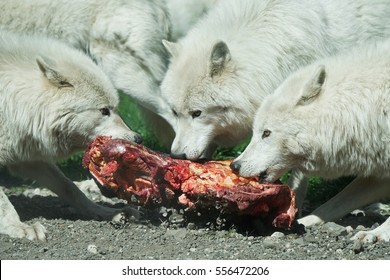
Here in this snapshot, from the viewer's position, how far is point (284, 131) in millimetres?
6074

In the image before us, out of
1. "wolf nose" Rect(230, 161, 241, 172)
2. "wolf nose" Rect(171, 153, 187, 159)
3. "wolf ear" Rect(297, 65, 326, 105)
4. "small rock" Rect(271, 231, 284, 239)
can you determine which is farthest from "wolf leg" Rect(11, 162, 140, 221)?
"wolf ear" Rect(297, 65, 326, 105)

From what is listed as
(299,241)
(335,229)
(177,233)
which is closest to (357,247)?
(299,241)

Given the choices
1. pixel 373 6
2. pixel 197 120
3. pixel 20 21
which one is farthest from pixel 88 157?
pixel 373 6

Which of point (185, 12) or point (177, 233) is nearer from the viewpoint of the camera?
point (177, 233)

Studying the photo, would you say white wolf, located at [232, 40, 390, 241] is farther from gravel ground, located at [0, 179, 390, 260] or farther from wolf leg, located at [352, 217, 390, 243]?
gravel ground, located at [0, 179, 390, 260]


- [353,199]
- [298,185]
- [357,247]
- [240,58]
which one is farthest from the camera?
[298,185]

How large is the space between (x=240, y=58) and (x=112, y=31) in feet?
4.78

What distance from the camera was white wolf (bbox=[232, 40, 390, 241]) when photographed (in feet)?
19.8

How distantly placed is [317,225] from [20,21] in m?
3.57

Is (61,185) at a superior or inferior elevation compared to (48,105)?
inferior

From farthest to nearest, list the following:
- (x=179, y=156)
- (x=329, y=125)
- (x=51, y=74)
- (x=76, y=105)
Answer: (x=179, y=156) < (x=76, y=105) < (x=51, y=74) < (x=329, y=125)

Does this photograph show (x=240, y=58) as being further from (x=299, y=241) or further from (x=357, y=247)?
(x=357, y=247)

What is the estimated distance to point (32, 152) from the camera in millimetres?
6609

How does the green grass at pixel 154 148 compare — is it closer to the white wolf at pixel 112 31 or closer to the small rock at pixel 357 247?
the white wolf at pixel 112 31
